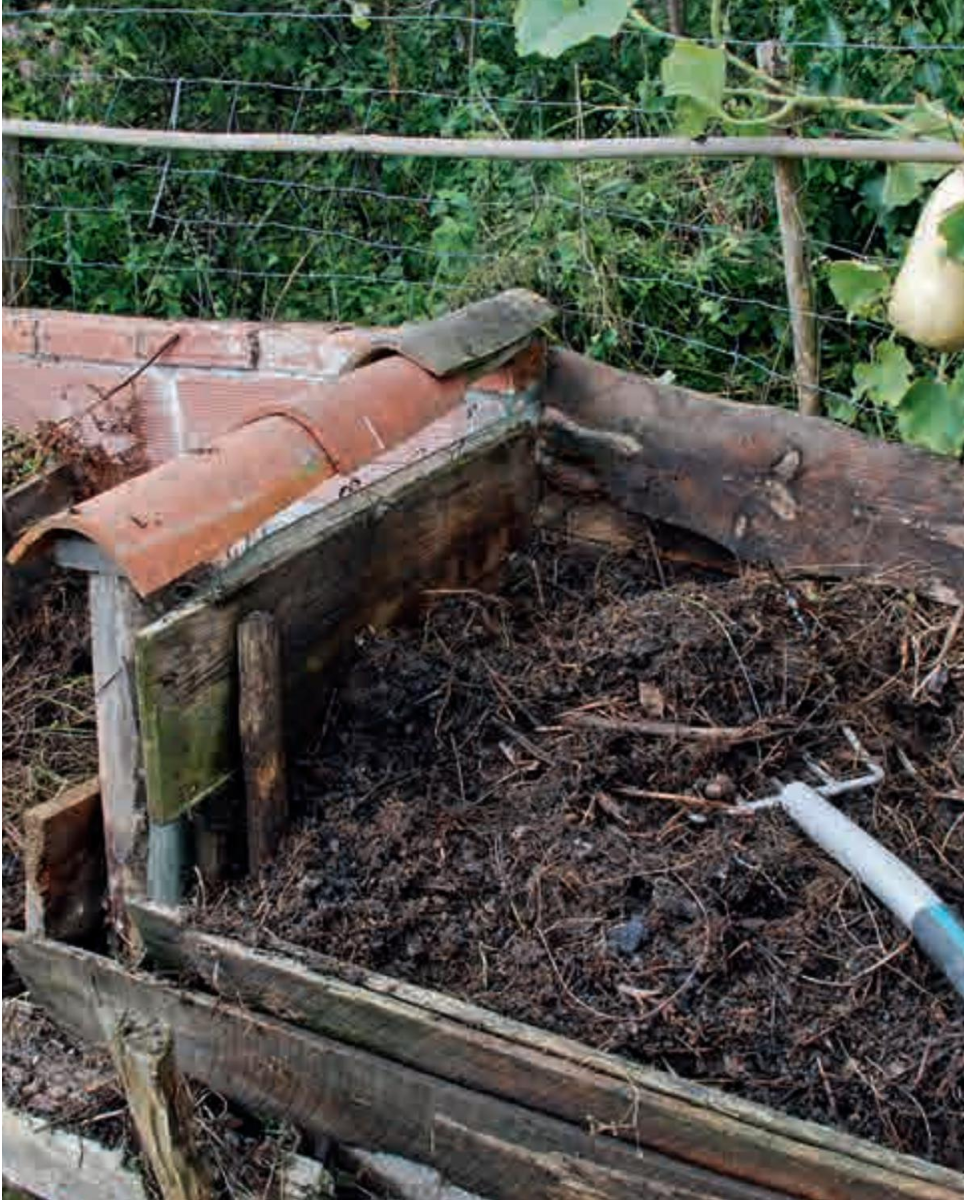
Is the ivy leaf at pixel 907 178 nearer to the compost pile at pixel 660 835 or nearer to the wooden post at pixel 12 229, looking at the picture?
the compost pile at pixel 660 835

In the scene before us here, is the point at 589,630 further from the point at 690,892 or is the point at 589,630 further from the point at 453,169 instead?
the point at 453,169

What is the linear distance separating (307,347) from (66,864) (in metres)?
1.77

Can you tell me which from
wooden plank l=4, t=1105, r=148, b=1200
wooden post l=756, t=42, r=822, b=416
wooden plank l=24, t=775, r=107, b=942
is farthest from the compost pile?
wooden post l=756, t=42, r=822, b=416

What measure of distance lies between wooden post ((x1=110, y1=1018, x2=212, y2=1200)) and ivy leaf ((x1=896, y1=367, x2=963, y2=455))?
1128 millimetres

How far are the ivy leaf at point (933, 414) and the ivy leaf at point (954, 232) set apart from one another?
14.1 inches

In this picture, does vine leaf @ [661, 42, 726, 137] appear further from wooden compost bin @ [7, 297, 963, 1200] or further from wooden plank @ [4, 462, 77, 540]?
wooden plank @ [4, 462, 77, 540]

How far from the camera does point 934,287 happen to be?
122cm

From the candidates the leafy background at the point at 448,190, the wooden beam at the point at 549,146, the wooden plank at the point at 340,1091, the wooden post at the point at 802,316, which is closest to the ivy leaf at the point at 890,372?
the wooden beam at the point at 549,146

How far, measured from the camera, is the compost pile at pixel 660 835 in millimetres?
2029

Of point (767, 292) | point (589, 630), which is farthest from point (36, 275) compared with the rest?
point (589, 630)

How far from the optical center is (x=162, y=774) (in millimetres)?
2229

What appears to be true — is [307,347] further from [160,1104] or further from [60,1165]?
[160,1104]

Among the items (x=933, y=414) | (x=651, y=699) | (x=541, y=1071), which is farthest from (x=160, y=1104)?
(x=933, y=414)

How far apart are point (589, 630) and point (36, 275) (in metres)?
3.18
